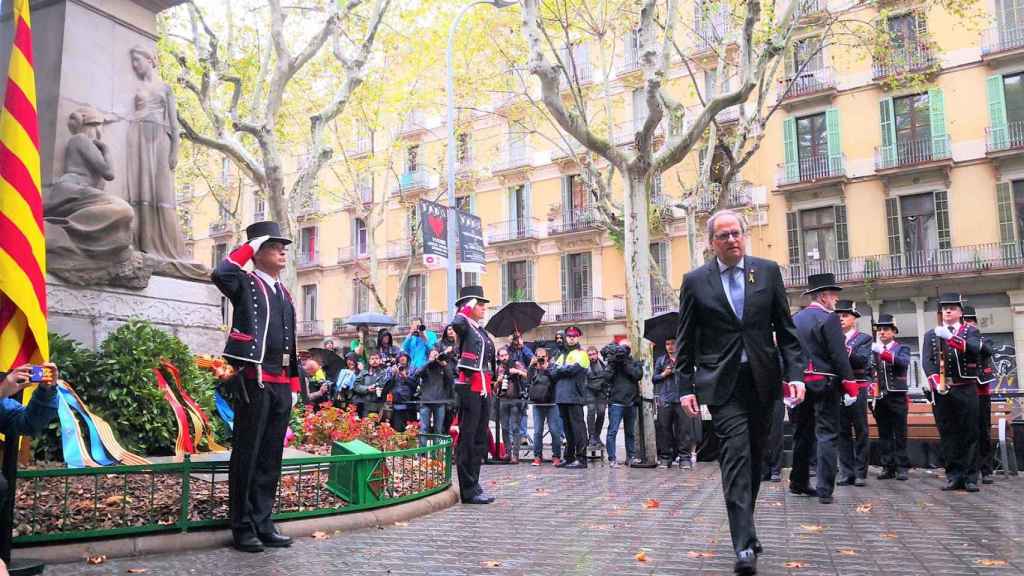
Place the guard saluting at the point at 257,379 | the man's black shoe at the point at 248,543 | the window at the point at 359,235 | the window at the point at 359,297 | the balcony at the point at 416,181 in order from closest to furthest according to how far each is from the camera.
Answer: the man's black shoe at the point at 248,543
the guard saluting at the point at 257,379
the balcony at the point at 416,181
the window at the point at 359,297
the window at the point at 359,235

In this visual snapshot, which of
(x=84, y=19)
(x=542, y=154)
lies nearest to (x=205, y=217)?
(x=542, y=154)

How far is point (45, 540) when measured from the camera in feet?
17.0

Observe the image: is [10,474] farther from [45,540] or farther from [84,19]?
[84,19]

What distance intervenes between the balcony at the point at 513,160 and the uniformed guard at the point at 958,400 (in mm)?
31229

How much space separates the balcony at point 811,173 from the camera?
3156cm

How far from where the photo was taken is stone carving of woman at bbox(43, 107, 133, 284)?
748 centimetres

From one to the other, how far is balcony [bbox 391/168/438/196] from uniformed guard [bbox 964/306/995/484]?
113ft

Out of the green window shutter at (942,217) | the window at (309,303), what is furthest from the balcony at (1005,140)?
the window at (309,303)

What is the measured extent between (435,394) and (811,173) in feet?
76.2

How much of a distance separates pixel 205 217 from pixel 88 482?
1999 inches

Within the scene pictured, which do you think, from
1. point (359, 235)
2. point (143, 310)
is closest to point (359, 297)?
point (359, 235)

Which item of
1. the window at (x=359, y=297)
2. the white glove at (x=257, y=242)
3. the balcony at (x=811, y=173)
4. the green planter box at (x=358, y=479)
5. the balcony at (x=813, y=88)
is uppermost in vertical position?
the balcony at (x=813, y=88)

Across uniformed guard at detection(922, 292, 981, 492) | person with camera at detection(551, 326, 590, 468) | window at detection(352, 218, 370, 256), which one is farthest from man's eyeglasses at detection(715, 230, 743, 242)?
window at detection(352, 218, 370, 256)

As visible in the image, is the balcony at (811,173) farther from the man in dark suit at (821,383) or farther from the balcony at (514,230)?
the man in dark suit at (821,383)
